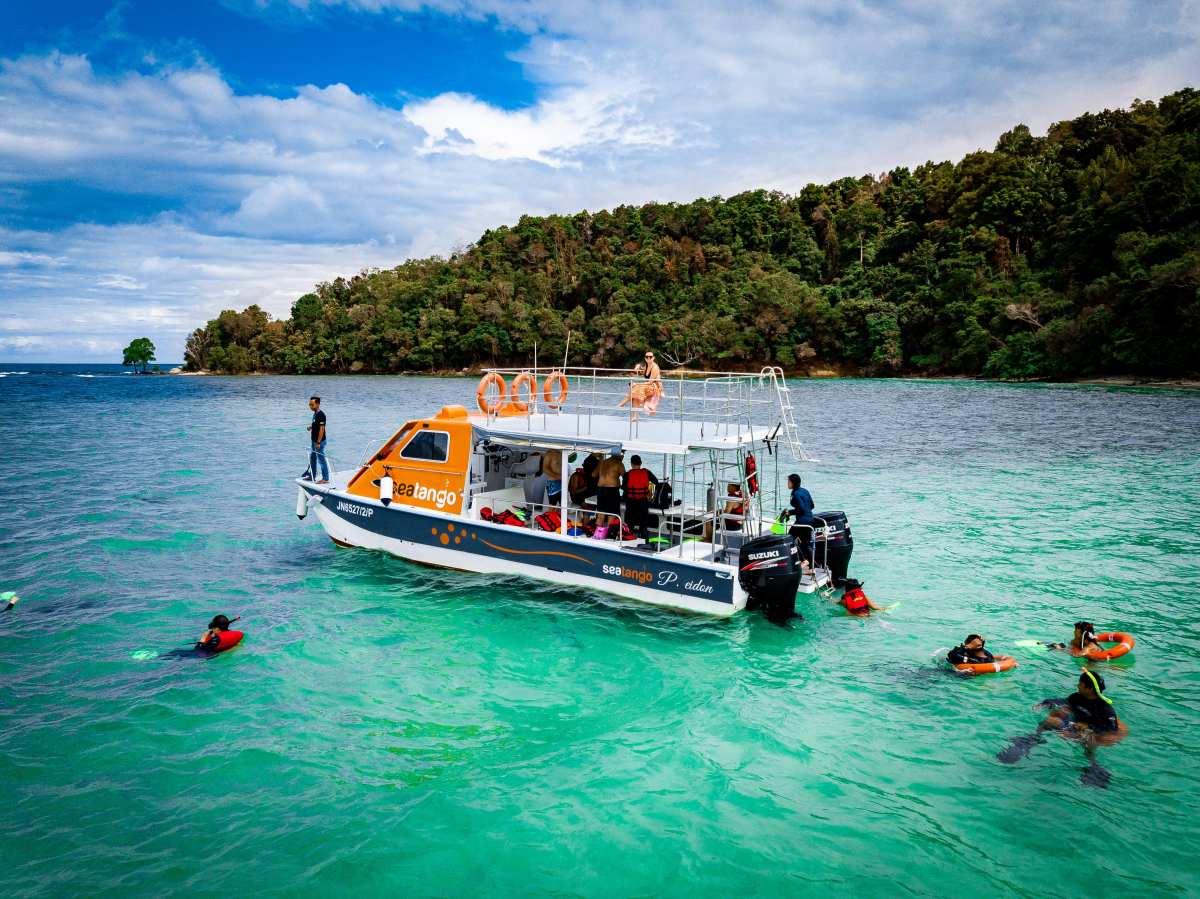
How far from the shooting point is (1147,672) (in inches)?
379

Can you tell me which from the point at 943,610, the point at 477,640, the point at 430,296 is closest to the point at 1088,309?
the point at 943,610

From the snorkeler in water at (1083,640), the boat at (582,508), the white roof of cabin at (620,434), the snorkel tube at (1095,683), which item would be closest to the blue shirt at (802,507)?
the boat at (582,508)

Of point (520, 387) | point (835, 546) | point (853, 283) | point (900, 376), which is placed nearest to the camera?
point (835, 546)

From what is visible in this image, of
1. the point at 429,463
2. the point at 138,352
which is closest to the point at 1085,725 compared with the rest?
the point at 429,463

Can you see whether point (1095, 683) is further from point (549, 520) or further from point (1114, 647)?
point (549, 520)

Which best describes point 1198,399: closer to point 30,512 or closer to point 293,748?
point 293,748

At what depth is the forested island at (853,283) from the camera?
63875mm

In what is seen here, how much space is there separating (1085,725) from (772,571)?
3984 millimetres

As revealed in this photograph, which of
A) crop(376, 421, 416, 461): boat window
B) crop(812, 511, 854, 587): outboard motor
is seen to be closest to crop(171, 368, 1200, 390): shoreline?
crop(812, 511, 854, 587): outboard motor

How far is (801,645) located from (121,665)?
9.58 m

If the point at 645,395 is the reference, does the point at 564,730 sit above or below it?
below

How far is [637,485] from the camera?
38.6 ft

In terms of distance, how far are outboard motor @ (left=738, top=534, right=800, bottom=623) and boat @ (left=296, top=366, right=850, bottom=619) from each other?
0.02m

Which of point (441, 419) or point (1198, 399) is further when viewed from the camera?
point (1198, 399)
